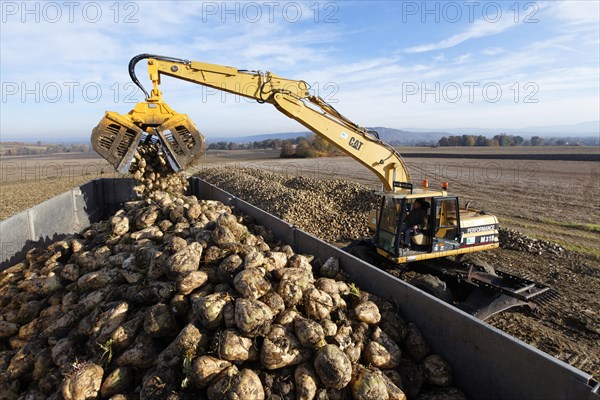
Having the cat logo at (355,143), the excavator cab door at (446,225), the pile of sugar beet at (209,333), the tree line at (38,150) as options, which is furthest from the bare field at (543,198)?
the tree line at (38,150)

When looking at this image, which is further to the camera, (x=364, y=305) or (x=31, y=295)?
(x=31, y=295)

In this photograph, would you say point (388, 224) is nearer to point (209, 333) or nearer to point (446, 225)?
point (446, 225)

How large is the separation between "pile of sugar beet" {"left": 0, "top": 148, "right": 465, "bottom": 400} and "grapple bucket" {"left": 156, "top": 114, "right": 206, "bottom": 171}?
2.40 m

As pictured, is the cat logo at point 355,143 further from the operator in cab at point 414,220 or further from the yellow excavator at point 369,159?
the operator in cab at point 414,220

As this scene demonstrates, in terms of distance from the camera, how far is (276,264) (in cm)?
393

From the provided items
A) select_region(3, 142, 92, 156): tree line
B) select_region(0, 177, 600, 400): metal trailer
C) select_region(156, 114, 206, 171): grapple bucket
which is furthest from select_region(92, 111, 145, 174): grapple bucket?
select_region(3, 142, 92, 156): tree line

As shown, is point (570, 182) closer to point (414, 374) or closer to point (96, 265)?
point (414, 374)

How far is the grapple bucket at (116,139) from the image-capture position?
602cm

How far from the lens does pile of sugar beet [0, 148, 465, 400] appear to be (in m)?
2.79

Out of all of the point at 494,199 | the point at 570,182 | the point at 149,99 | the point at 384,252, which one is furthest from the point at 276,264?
the point at 570,182

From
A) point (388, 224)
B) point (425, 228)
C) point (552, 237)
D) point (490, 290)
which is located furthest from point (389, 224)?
point (552, 237)

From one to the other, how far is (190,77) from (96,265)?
12.3 feet

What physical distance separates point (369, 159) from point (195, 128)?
336 cm

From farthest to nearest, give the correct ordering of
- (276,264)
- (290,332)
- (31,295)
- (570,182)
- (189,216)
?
(570,182) < (189,216) < (31,295) < (276,264) < (290,332)
